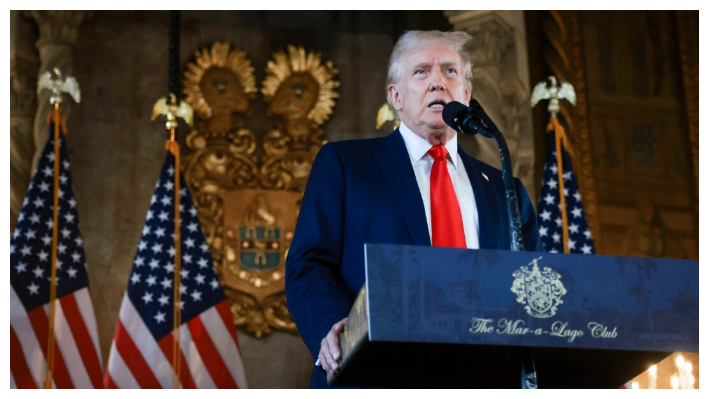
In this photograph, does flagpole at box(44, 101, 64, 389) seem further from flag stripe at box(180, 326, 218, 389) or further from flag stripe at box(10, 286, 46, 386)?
flag stripe at box(180, 326, 218, 389)

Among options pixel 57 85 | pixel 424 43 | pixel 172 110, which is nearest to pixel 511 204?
pixel 424 43

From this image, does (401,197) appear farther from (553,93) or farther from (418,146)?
(553,93)

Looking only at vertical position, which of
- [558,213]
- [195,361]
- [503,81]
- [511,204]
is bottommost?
[195,361]

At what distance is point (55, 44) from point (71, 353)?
85.9 inches

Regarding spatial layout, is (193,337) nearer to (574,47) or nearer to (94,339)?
(94,339)

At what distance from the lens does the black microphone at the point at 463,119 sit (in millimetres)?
2080

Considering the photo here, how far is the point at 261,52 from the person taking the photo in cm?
701

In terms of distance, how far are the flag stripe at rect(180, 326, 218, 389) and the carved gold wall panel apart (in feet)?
2.29

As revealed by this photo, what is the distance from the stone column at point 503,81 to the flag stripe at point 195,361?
7.43ft

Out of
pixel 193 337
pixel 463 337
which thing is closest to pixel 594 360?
pixel 463 337

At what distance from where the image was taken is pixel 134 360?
5512 mm

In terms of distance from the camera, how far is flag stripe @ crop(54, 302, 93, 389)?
5422 mm

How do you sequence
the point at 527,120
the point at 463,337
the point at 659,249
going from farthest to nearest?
the point at 659,249 < the point at 527,120 < the point at 463,337
